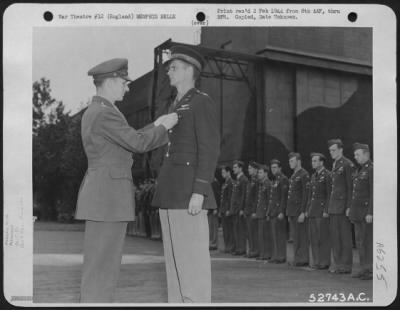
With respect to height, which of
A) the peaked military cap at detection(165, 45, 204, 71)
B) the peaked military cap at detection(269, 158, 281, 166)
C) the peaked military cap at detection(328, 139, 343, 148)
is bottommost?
the peaked military cap at detection(269, 158, 281, 166)

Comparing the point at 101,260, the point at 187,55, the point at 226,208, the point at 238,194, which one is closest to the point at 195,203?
the point at 101,260

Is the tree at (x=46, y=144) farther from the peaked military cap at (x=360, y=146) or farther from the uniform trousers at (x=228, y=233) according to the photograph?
the peaked military cap at (x=360, y=146)

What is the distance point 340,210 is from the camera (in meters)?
5.37

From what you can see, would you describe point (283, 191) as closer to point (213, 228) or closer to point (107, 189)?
point (213, 228)

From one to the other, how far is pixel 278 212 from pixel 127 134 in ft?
6.12

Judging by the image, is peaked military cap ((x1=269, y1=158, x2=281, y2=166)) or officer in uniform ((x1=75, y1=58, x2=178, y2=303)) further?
peaked military cap ((x1=269, y1=158, x2=281, y2=166))

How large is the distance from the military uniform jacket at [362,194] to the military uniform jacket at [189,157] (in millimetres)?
1163

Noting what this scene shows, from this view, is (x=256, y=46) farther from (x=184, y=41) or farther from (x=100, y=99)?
(x=100, y=99)

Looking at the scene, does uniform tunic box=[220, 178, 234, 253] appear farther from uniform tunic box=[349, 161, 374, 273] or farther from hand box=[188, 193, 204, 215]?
uniform tunic box=[349, 161, 374, 273]

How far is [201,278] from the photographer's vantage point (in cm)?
447

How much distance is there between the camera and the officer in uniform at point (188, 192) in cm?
438

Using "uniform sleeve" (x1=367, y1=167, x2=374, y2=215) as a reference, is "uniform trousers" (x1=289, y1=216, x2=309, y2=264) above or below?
below

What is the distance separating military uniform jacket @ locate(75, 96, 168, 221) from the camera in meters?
4.41

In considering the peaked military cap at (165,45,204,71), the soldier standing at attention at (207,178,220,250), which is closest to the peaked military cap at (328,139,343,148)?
the soldier standing at attention at (207,178,220,250)
